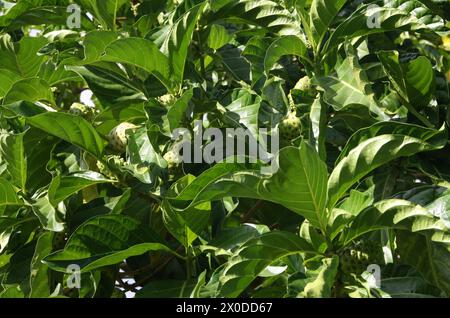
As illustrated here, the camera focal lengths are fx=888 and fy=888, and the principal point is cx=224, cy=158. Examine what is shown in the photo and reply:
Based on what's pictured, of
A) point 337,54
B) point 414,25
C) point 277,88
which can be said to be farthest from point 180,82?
point 414,25

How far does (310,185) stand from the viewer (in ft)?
4.76

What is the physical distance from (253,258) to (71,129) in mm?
537

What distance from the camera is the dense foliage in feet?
4.99

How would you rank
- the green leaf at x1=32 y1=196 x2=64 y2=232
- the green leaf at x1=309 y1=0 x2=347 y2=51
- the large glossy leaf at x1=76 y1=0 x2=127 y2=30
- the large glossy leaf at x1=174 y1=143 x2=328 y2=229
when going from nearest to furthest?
1. the large glossy leaf at x1=174 y1=143 x2=328 y2=229
2. the green leaf at x1=32 y1=196 x2=64 y2=232
3. the green leaf at x1=309 y1=0 x2=347 y2=51
4. the large glossy leaf at x1=76 y1=0 x2=127 y2=30

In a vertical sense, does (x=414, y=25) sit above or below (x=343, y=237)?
above

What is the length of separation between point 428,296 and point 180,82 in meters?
0.72

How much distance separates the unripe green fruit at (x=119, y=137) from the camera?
1.99 m

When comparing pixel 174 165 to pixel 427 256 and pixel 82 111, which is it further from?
pixel 427 256

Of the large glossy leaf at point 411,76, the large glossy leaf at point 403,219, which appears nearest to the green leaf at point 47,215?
the large glossy leaf at point 403,219

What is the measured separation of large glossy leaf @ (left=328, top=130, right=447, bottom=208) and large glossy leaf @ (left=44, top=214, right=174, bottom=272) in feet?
1.25

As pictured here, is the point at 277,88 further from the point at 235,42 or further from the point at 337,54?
the point at 235,42

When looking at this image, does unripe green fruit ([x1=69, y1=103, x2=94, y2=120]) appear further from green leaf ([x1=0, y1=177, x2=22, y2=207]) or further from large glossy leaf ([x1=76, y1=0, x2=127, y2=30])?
green leaf ([x1=0, y1=177, x2=22, y2=207])

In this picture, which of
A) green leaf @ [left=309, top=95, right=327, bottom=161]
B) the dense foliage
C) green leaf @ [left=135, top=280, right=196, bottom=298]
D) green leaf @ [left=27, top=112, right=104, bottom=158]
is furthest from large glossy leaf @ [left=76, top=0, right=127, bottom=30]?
green leaf @ [left=135, top=280, right=196, bottom=298]

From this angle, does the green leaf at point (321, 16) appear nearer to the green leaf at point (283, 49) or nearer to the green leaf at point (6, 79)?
the green leaf at point (283, 49)
